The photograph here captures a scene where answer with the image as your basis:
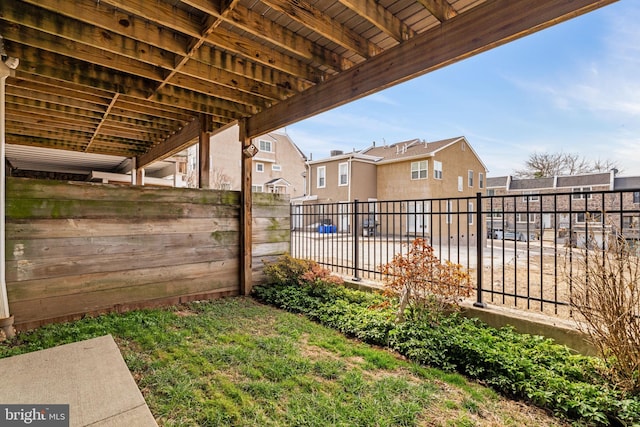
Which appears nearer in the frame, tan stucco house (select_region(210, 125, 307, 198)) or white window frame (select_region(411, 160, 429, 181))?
white window frame (select_region(411, 160, 429, 181))

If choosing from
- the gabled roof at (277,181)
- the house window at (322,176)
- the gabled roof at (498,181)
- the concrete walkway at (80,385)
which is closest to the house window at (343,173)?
the house window at (322,176)

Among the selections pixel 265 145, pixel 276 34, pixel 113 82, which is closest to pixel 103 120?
pixel 113 82

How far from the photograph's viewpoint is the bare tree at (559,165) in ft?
81.2

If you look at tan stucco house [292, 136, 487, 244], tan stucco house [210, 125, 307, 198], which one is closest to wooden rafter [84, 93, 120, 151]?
tan stucco house [292, 136, 487, 244]

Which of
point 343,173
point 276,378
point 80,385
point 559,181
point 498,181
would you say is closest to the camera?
point 80,385

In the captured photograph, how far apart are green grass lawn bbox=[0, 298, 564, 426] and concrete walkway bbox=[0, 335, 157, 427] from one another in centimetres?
22

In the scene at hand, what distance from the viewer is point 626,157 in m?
23.9

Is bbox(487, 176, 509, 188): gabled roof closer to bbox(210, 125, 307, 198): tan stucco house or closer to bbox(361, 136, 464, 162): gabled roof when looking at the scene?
bbox(361, 136, 464, 162): gabled roof

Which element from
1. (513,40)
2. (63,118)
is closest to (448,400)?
(513,40)

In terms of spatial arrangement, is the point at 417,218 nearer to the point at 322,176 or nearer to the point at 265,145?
the point at 322,176

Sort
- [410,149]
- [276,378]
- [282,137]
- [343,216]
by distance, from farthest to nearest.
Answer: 1. [282,137]
2. [410,149]
3. [343,216]
4. [276,378]

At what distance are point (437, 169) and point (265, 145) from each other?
501 inches

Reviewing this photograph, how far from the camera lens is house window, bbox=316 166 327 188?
18688mm

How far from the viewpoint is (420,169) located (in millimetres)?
16375
